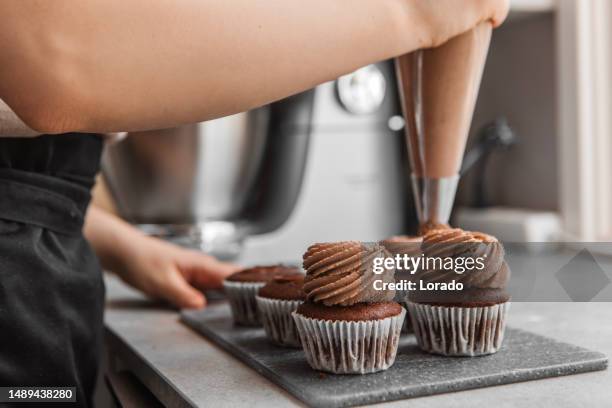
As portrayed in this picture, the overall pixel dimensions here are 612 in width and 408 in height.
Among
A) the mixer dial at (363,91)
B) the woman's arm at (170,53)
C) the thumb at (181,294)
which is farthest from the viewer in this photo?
the mixer dial at (363,91)

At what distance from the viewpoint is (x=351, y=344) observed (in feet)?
1.69

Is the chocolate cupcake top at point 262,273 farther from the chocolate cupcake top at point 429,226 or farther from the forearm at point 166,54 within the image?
the forearm at point 166,54

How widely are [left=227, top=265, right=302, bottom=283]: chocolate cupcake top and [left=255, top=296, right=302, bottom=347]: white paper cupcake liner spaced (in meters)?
0.10

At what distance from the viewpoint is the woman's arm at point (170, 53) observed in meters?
0.40

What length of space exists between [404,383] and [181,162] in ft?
2.47

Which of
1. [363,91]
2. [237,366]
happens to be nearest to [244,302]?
[237,366]

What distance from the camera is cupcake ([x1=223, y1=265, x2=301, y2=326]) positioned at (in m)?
0.72

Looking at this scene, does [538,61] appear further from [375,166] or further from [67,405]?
[67,405]

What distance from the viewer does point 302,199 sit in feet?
4.66

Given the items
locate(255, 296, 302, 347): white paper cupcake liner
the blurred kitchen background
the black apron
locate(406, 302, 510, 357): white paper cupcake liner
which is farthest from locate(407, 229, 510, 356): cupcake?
the blurred kitchen background

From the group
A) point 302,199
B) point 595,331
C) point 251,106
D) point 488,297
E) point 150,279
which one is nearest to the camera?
point 251,106

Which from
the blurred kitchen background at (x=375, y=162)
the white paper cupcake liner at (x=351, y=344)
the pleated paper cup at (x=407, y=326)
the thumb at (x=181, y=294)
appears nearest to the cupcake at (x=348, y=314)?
the white paper cupcake liner at (x=351, y=344)

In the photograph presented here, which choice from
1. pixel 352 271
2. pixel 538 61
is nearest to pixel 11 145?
pixel 352 271

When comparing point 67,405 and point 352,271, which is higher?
point 352,271
